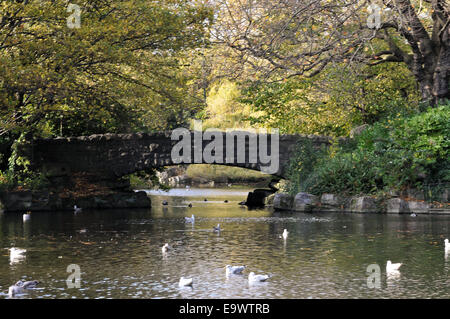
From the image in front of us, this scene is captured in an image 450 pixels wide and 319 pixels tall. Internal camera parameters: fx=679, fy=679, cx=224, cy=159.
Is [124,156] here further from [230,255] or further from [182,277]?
[182,277]

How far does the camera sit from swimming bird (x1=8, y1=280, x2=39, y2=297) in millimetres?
10500

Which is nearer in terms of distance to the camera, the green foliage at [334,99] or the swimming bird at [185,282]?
the swimming bird at [185,282]

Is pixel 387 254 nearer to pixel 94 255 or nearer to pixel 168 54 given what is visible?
pixel 94 255

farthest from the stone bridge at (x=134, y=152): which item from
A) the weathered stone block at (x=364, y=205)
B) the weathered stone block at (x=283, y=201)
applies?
the weathered stone block at (x=364, y=205)

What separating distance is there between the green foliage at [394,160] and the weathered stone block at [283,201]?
2.53ft

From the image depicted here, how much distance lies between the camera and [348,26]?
88.5 ft

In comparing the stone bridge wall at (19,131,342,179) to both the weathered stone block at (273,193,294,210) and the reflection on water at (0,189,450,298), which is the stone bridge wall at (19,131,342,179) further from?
the reflection on water at (0,189,450,298)

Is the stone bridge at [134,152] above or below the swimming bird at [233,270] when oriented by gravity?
above

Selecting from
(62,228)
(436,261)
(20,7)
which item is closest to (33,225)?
(62,228)

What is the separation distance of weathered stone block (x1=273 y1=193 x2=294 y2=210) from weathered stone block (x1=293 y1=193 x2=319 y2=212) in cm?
77

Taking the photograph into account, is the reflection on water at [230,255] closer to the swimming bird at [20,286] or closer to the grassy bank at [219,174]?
the swimming bird at [20,286]

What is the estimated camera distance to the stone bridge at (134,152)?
3078cm

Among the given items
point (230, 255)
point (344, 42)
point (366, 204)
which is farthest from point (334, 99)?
point (230, 255)

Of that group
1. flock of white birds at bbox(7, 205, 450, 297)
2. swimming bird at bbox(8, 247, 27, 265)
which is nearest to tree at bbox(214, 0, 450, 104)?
flock of white birds at bbox(7, 205, 450, 297)
